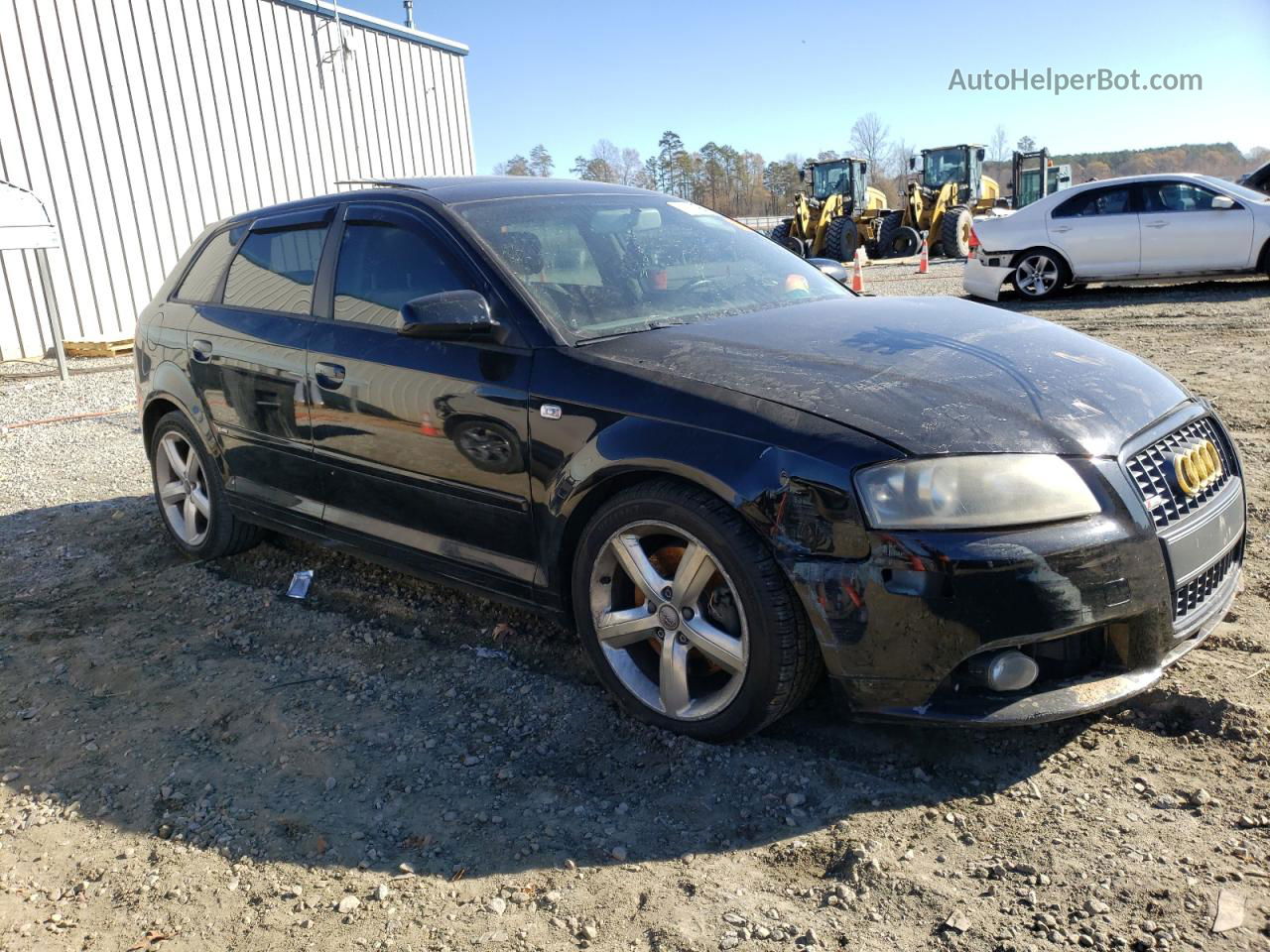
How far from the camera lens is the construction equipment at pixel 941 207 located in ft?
76.8

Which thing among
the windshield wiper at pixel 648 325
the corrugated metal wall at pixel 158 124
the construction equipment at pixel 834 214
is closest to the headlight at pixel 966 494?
the windshield wiper at pixel 648 325

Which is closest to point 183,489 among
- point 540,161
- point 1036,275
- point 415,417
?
point 415,417

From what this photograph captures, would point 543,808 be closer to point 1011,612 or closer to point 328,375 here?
point 1011,612

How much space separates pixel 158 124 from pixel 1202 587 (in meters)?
16.1

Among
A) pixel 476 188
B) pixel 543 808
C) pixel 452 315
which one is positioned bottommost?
pixel 543 808

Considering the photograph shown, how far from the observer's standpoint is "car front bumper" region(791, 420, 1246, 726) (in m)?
2.40

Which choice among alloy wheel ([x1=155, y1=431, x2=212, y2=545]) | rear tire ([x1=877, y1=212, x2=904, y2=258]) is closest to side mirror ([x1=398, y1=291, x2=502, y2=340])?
alloy wheel ([x1=155, y1=431, x2=212, y2=545])

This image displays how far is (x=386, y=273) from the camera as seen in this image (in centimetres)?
376

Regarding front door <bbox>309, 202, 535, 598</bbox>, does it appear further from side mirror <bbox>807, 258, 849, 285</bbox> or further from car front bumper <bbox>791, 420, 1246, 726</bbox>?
side mirror <bbox>807, 258, 849, 285</bbox>

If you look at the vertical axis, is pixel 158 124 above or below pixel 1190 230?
above

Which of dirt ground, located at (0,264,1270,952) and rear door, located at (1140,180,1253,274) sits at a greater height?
rear door, located at (1140,180,1253,274)

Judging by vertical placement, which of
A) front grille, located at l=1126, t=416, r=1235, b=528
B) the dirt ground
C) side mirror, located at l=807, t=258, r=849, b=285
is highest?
side mirror, located at l=807, t=258, r=849, b=285

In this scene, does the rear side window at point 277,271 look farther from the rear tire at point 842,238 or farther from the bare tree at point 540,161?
the bare tree at point 540,161

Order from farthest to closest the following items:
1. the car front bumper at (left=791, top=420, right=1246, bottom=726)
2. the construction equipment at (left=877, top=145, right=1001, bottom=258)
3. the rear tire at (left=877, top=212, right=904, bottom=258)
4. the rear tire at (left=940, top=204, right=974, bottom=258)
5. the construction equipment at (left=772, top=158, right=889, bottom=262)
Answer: the rear tire at (left=877, top=212, right=904, bottom=258)
the construction equipment at (left=877, top=145, right=1001, bottom=258)
the construction equipment at (left=772, top=158, right=889, bottom=262)
the rear tire at (left=940, top=204, right=974, bottom=258)
the car front bumper at (left=791, top=420, right=1246, bottom=726)
